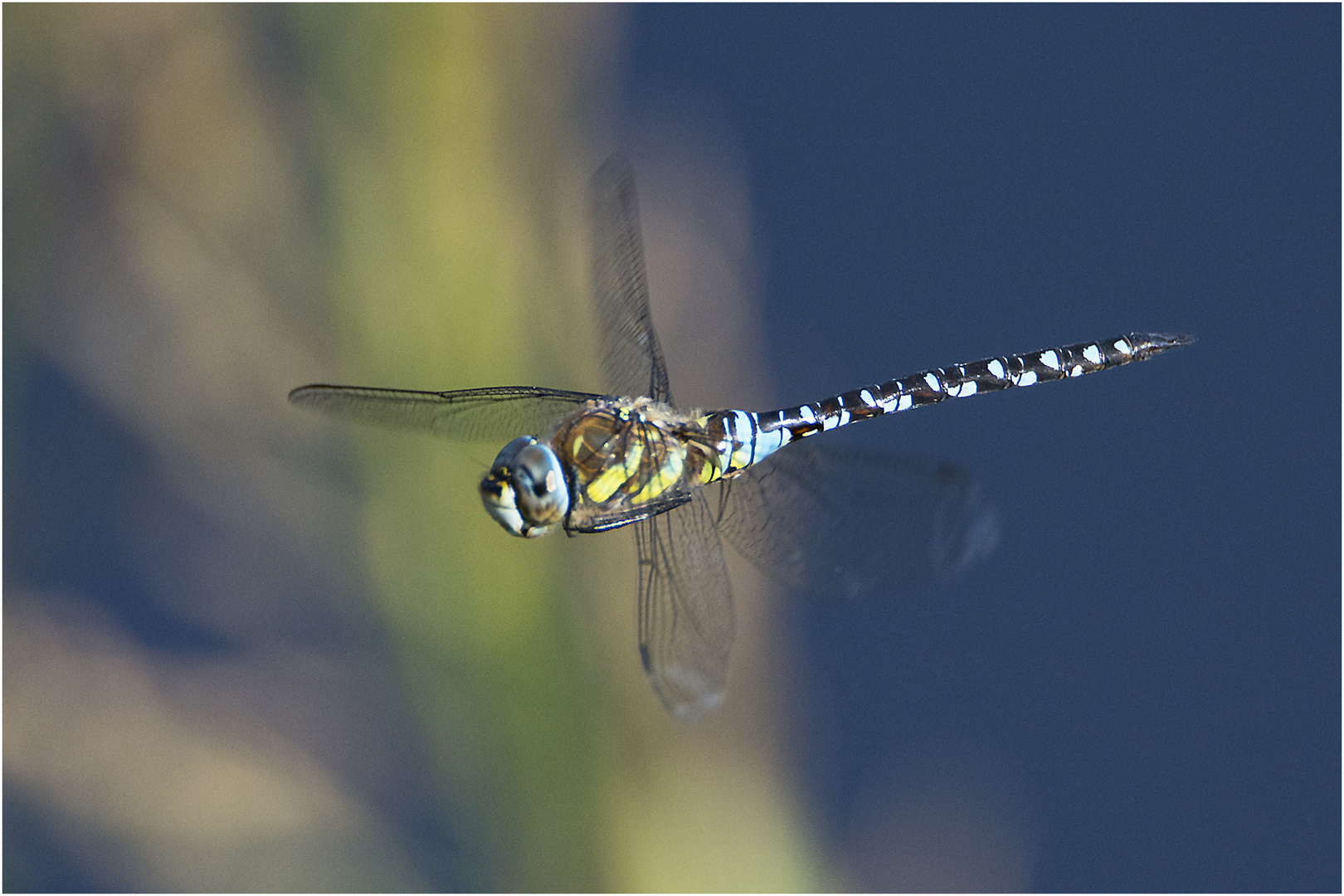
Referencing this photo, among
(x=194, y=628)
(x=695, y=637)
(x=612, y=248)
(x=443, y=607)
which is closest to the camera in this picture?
(x=695, y=637)

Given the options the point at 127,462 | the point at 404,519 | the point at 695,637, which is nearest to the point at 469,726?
the point at 404,519

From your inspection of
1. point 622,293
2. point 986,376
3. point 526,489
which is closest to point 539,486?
point 526,489

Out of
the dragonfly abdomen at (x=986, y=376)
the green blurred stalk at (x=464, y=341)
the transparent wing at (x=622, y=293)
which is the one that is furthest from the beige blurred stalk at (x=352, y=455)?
the dragonfly abdomen at (x=986, y=376)

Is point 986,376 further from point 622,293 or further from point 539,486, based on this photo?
point 539,486

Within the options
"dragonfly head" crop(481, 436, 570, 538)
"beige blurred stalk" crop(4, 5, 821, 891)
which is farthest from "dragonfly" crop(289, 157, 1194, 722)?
"beige blurred stalk" crop(4, 5, 821, 891)

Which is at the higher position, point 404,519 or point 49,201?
point 49,201

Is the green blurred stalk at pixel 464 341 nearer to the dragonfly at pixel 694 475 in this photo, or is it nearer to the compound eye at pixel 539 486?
the dragonfly at pixel 694 475

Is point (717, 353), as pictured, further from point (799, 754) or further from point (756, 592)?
point (799, 754)
